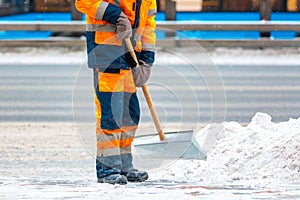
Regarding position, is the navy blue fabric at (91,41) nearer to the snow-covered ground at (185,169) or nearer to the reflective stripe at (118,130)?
the reflective stripe at (118,130)

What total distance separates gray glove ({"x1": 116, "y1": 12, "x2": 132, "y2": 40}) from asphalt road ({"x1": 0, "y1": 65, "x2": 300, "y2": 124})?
1272 millimetres

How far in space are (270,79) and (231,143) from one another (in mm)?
6760

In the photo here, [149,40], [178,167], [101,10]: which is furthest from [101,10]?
[178,167]

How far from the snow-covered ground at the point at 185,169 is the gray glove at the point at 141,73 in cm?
75

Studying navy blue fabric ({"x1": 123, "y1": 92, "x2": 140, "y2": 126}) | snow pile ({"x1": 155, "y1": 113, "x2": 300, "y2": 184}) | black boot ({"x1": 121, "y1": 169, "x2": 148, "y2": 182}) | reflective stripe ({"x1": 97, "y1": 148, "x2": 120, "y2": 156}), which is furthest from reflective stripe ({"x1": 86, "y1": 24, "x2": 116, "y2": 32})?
snow pile ({"x1": 155, "y1": 113, "x2": 300, "y2": 184})

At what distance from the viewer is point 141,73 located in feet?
19.1

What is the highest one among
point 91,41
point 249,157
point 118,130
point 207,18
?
point 91,41

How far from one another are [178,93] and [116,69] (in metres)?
3.36

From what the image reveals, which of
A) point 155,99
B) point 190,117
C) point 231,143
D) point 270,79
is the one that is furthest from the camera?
point 270,79

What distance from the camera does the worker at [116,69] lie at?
556 centimetres

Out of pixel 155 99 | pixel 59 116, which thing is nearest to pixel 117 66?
pixel 59 116

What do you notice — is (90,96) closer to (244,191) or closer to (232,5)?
(244,191)

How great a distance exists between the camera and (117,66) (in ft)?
18.3

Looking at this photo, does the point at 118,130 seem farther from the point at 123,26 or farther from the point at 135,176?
the point at 123,26
